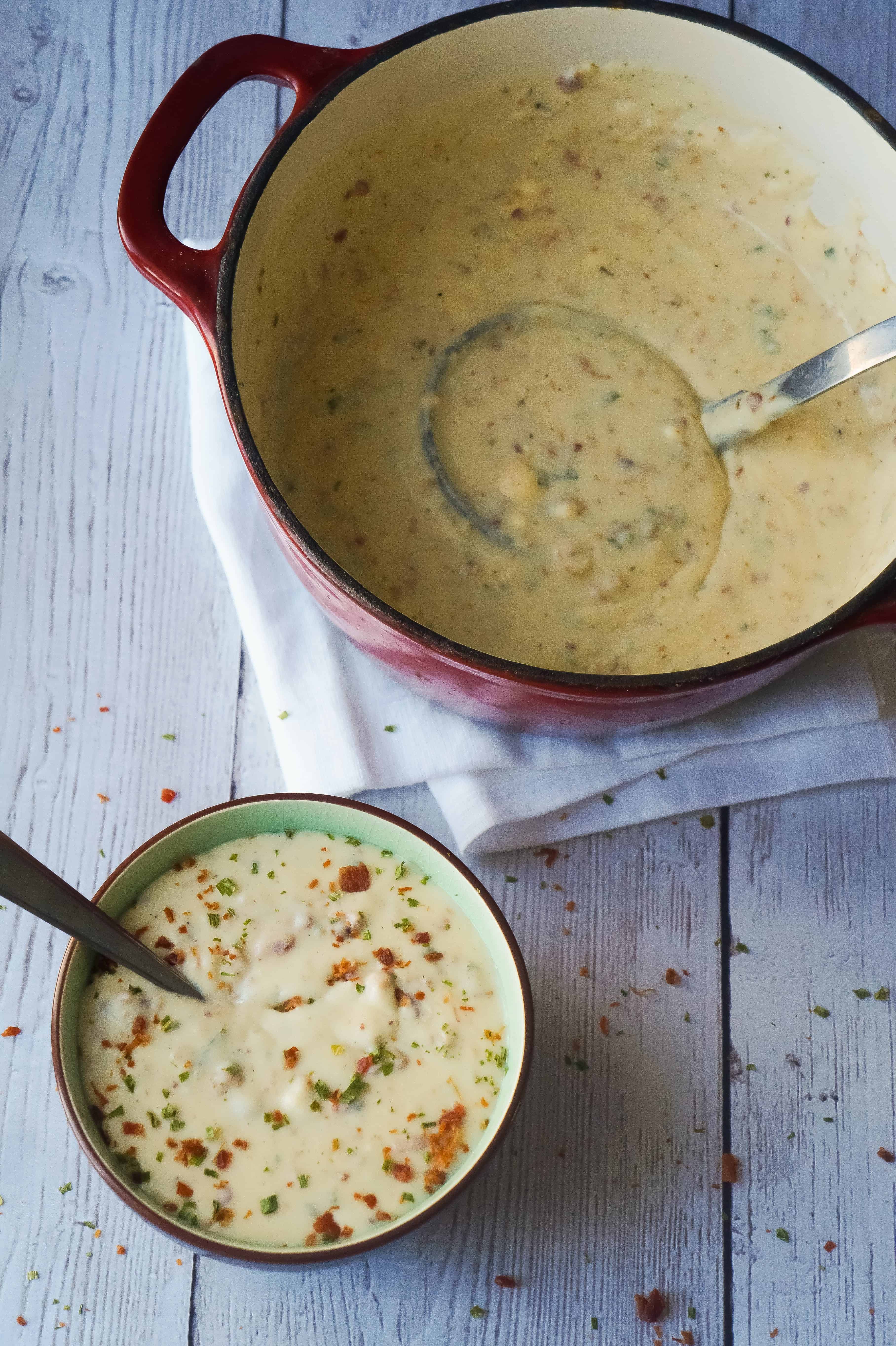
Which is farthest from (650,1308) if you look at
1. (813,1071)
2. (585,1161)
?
(813,1071)

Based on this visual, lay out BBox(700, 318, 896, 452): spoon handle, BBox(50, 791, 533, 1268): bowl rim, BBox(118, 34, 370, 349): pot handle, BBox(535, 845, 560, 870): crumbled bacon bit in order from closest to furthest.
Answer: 1. BBox(50, 791, 533, 1268): bowl rim
2. BBox(118, 34, 370, 349): pot handle
3. BBox(700, 318, 896, 452): spoon handle
4. BBox(535, 845, 560, 870): crumbled bacon bit

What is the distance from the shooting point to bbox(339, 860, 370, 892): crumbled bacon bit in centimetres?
110

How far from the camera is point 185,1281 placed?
45.1 inches

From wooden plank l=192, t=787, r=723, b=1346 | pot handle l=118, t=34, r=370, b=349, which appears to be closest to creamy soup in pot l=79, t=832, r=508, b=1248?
wooden plank l=192, t=787, r=723, b=1346

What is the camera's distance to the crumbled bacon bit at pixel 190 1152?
1007 millimetres

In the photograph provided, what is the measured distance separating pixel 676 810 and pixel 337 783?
1.15 feet

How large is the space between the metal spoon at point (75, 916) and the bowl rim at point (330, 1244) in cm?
3

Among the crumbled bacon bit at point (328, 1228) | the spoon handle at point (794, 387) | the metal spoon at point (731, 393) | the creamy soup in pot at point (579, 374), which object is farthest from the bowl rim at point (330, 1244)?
the spoon handle at point (794, 387)

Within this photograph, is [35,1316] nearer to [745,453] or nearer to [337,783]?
[337,783]

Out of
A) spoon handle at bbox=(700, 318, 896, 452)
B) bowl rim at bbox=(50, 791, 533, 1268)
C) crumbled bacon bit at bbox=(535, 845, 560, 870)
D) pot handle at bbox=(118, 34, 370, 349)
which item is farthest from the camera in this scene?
crumbled bacon bit at bbox=(535, 845, 560, 870)

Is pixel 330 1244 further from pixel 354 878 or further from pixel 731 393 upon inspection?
pixel 731 393

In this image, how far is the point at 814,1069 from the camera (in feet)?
4.07

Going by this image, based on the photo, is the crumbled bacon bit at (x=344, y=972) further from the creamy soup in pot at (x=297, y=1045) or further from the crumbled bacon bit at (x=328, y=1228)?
the crumbled bacon bit at (x=328, y=1228)

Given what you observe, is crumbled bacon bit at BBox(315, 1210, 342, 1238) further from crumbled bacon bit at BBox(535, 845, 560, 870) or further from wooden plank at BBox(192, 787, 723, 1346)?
crumbled bacon bit at BBox(535, 845, 560, 870)
